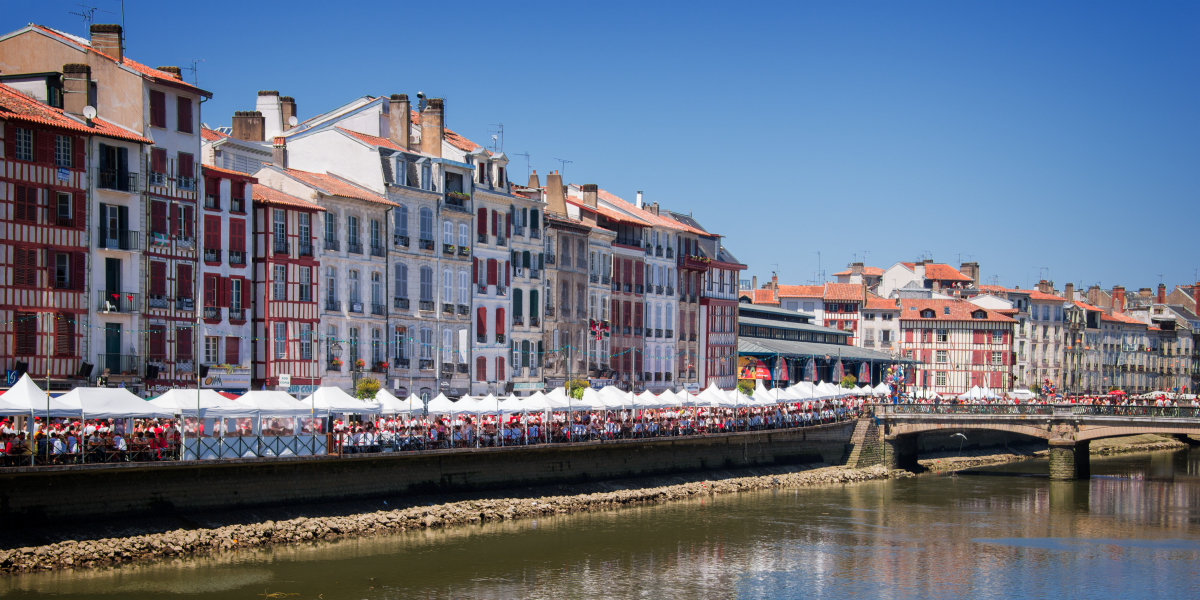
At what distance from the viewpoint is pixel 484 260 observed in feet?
221

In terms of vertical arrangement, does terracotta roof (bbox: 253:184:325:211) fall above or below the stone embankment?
above

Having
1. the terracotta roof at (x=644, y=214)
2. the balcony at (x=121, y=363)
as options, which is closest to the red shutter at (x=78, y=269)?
the balcony at (x=121, y=363)

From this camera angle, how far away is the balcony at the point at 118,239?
46969mm

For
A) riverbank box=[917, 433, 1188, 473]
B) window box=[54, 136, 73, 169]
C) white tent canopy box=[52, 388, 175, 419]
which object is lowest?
riverbank box=[917, 433, 1188, 473]

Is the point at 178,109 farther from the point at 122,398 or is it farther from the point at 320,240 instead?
the point at 122,398

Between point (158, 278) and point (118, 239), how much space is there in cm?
248

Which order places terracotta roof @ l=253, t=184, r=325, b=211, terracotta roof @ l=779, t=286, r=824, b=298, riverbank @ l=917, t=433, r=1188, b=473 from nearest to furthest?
terracotta roof @ l=253, t=184, r=325, b=211, riverbank @ l=917, t=433, r=1188, b=473, terracotta roof @ l=779, t=286, r=824, b=298

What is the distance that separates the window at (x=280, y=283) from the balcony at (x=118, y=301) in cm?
704

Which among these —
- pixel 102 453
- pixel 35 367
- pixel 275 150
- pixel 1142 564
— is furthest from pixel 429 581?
pixel 275 150

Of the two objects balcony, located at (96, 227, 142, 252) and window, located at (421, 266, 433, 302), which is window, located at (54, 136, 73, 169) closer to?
balcony, located at (96, 227, 142, 252)

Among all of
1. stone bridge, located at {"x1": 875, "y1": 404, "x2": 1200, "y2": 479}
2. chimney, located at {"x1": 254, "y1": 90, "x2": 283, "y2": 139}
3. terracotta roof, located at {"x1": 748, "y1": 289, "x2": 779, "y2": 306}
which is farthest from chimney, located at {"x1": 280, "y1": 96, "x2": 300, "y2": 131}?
terracotta roof, located at {"x1": 748, "y1": 289, "x2": 779, "y2": 306}

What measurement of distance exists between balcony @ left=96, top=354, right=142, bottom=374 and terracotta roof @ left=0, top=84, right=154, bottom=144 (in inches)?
299

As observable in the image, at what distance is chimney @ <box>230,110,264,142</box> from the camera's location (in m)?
61.3

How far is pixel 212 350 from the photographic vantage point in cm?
5194
